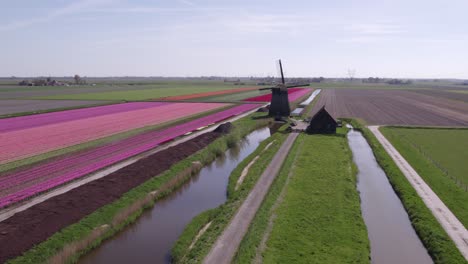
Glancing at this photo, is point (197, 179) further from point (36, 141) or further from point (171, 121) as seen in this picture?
point (171, 121)

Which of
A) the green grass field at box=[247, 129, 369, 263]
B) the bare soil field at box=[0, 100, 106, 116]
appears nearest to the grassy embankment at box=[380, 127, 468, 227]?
the green grass field at box=[247, 129, 369, 263]

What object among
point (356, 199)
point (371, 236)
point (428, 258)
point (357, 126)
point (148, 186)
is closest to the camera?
point (428, 258)

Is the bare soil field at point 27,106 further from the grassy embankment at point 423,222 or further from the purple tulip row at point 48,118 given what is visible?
the grassy embankment at point 423,222

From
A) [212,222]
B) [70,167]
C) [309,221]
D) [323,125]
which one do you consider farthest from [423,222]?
[323,125]

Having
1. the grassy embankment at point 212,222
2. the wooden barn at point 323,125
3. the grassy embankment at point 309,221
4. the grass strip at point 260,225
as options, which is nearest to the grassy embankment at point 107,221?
the grassy embankment at point 212,222

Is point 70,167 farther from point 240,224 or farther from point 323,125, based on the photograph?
point 323,125

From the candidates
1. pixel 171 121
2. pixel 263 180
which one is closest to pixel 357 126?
pixel 171 121
